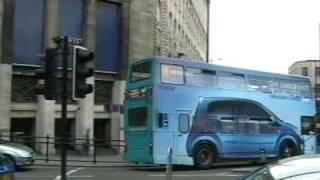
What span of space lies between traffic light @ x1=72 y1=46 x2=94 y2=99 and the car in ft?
28.3

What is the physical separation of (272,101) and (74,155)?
10269mm

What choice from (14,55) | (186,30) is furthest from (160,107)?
(186,30)

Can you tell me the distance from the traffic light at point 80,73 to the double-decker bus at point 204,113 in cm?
942

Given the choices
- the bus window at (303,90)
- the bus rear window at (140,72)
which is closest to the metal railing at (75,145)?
the bus rear window at (140,72)

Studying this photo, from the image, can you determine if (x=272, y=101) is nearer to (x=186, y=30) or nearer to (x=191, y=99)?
(x=191, y=99)

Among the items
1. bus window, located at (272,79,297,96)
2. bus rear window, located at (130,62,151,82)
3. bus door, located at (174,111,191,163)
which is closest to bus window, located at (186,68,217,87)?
bus door, located at (174,111,191,163)

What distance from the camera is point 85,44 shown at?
35.0 meters

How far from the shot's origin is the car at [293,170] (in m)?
4.42

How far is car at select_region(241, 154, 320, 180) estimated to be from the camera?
442 cm

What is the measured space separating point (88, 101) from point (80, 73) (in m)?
21.0

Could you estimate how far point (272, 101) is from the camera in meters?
26.8

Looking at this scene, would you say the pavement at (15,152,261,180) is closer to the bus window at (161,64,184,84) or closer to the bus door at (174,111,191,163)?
the bus door at (174,111,191,163)

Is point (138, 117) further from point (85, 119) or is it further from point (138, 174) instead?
point (85, 119)

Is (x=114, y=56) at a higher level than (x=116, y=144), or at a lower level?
higher
